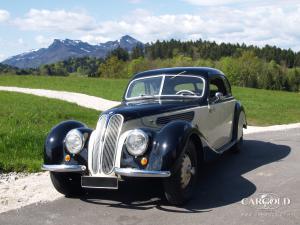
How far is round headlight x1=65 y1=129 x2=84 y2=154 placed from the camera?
5.74 meters

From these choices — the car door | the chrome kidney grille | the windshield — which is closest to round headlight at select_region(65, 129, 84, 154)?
the chrome kidney grille

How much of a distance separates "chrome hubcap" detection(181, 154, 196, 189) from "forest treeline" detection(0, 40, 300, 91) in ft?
270

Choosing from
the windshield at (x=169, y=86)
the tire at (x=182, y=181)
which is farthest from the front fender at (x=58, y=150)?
the windshield at (x=169, y=86)

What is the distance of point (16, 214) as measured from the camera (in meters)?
5.39

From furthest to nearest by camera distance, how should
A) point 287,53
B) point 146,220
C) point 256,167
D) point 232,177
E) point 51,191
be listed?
point 287,53 → point 256,167 → point 232,177 → point 51,191 → point 146,220

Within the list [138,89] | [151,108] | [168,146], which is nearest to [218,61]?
[138,89]

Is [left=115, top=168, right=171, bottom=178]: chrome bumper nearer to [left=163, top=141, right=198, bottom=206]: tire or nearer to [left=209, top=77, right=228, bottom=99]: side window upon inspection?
[left=163, top=141, right=198, bottom=206]: tire

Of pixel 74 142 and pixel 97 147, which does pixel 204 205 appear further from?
pixel 74 142

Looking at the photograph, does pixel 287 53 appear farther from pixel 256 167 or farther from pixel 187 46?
pixel 256 167

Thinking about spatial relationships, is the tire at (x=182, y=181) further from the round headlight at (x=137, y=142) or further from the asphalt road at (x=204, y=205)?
the round headlight at (x=137, y=142)

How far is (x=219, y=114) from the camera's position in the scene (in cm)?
774

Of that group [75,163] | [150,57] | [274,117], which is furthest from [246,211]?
[150,57]

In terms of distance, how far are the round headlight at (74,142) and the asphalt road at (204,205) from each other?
2.47ft

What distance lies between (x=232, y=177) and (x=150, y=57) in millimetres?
121205
